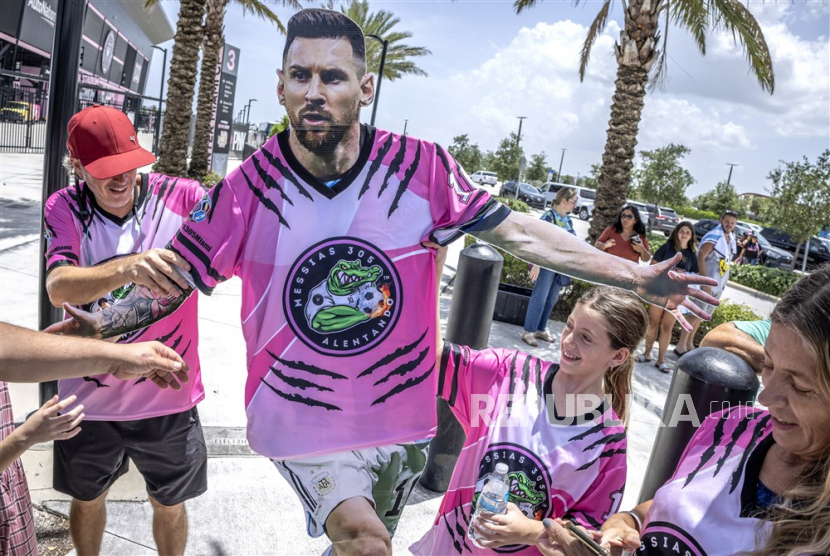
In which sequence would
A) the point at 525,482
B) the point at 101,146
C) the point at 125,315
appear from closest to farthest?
the point at 125,315 < the point at 525,482 < the point at 101,146

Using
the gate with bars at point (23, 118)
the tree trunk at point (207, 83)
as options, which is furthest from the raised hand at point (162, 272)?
the gate with bars at point (23, 118)

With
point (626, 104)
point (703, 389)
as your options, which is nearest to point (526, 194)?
point (626, 104)

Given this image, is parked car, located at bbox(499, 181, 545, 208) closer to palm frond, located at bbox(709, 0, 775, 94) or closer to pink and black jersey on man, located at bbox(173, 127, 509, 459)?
palm frond, located at bbox(709, 0, 775, 94)

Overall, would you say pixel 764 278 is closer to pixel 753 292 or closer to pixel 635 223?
pixel 753 292

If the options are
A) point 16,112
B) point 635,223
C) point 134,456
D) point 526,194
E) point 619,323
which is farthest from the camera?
point 526,194

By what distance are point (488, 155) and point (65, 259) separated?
4398 centimetres

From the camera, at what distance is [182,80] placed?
23.2ft

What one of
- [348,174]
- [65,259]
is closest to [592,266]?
[348,174]

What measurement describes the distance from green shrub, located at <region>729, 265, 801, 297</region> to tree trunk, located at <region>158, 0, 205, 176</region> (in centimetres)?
1440

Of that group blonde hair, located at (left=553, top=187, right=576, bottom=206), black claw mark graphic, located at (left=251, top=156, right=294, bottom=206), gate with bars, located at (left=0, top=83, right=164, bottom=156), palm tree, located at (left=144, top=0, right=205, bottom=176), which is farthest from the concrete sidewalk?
gate with bars, located at (left=0, top=83, right=164, bottom=156)

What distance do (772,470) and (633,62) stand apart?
8.44 meters

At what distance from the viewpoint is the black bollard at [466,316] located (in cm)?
321

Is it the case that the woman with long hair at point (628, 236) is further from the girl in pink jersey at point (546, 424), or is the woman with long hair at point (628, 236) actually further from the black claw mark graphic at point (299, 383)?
the black claw mark graphic at point (299, 383)

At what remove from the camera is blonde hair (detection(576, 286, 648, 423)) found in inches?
70.6
